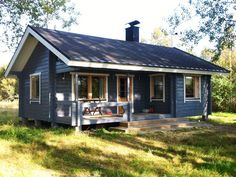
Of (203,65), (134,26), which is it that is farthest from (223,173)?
(134,26)

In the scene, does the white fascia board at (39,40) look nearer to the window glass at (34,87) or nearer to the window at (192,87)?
the window glass at (34,87)

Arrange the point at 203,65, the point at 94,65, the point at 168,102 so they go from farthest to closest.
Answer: the point at 203,65 < the point at 168,102 < the point at 94,65

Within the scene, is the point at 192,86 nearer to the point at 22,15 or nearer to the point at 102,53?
the point at 102,53

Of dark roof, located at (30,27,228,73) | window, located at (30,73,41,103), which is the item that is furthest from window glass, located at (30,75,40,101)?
dark roof, located at (30,27,228,73)

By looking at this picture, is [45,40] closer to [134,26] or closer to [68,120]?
[68,120]

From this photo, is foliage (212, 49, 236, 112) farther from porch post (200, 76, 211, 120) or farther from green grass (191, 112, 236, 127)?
porch post (200, 76, 211, 120)

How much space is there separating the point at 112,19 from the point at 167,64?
39714 millimetres

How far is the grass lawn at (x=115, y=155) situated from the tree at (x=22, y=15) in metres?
20.7

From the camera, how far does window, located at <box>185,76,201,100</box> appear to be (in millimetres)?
17125

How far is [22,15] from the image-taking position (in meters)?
30.6

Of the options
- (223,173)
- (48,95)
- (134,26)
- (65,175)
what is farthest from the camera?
(134,26)

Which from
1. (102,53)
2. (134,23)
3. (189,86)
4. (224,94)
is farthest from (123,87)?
(224,94)

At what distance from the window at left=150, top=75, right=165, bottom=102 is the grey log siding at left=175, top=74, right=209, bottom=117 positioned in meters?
0.84

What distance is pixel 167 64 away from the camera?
15.3 m
